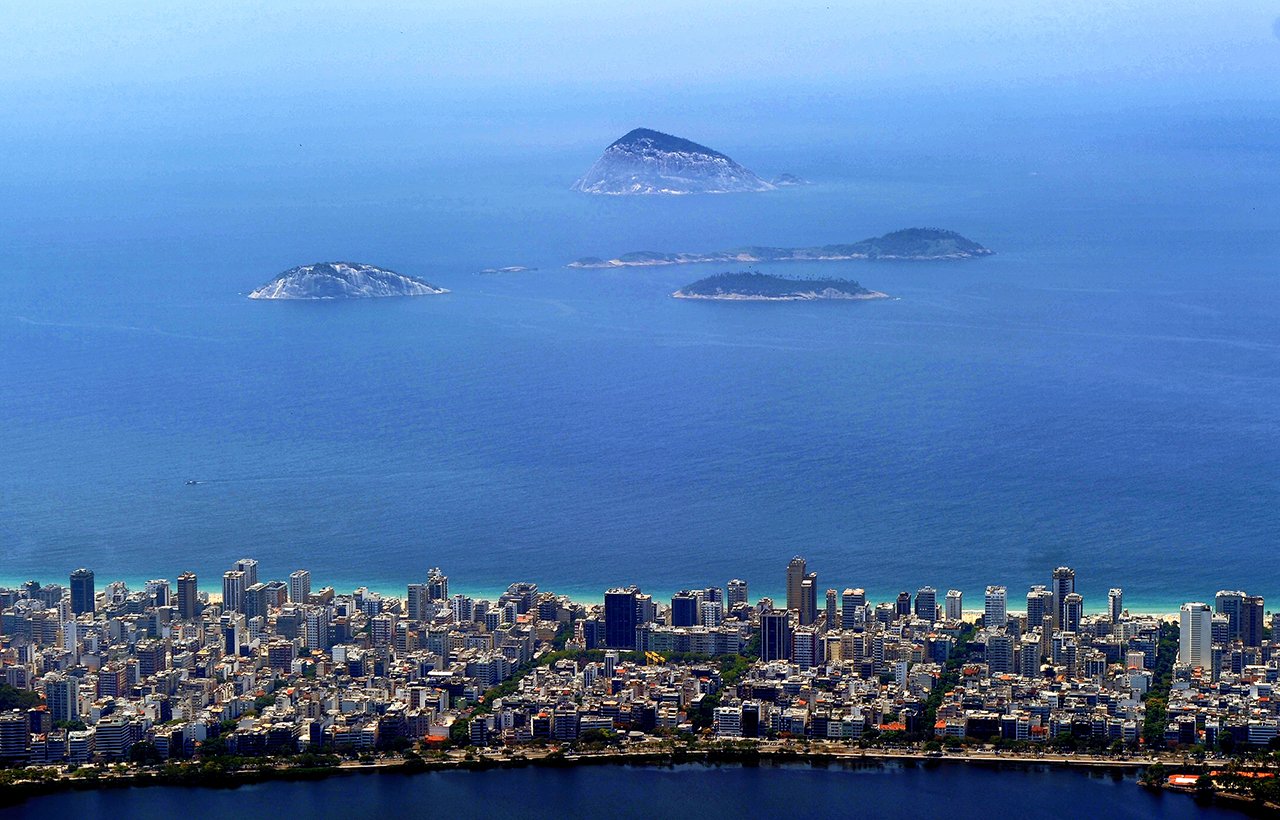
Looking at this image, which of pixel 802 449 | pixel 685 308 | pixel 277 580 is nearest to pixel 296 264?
pixel 685 308

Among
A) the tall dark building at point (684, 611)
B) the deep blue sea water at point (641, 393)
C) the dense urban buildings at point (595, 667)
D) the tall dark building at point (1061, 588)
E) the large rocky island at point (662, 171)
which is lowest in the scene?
the dense urban buildings at point (595, 667)

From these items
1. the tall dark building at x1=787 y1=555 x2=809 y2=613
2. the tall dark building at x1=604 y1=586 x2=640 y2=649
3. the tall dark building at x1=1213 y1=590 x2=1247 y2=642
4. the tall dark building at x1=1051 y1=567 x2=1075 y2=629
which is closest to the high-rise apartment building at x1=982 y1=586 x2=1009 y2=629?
the tall dark building at x1=1051 y1=567 x2=1075 y2=629

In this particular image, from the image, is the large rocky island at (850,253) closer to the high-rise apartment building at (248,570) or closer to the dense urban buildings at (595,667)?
the high-rise apartment building at (248,570)

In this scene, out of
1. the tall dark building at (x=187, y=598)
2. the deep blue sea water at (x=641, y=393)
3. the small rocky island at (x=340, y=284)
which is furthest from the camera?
the small rocky island at (x=340, y=284)

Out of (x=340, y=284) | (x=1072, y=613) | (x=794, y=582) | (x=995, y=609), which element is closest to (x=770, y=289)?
(x=340, y=284)

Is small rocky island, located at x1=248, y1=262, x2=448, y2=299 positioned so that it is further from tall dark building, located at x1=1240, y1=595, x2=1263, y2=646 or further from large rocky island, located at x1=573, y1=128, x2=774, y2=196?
tall dark building, located at x1=1240, y1=595, x2=1263, y2=646

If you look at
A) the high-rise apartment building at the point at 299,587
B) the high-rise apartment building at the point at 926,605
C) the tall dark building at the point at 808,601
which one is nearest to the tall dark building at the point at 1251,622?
the high-rise apartment building at the point at 926,605

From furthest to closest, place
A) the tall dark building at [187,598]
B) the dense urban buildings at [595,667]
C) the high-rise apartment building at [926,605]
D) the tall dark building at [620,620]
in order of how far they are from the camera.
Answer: the tall dark building at [187,598] < the high-rise apartment building at [926,605] < the tall dark building at [620,620] < the dense urban buildings at [595,667]
